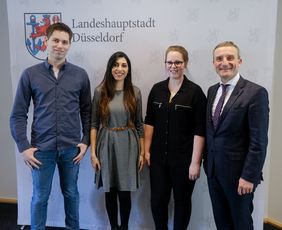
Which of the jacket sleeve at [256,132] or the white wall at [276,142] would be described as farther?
the white wall at [276,142]

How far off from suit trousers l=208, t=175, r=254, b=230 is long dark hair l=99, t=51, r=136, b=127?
0.75m

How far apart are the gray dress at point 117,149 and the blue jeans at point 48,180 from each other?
0.21 meters

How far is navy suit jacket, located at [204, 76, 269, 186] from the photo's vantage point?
5.46 feet

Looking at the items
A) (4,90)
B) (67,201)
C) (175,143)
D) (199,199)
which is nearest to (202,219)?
(199,199)

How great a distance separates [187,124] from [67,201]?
1064 mm

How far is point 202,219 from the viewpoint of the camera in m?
2.55

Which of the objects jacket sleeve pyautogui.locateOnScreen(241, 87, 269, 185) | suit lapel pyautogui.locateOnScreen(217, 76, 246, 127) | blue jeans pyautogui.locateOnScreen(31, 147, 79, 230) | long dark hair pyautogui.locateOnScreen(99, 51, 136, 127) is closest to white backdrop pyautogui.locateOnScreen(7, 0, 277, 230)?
long dark hair pyautogui.locateOnScreen(99, 51, 136, 127)

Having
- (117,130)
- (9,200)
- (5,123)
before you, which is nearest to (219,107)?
(117,130)

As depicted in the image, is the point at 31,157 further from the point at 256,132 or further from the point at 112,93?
the point at 256,132

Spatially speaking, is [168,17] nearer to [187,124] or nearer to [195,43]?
[195,43]

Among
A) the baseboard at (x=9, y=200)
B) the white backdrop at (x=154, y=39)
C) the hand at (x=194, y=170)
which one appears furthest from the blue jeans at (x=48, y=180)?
the baseboard at (x=9, y=200)

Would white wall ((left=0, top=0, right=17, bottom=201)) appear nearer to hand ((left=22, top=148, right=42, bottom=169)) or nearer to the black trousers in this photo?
hand ((left=22, top=148, right=42, bottom=169))

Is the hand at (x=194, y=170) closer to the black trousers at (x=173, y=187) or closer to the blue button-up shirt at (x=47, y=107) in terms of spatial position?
the black trousers at (x=173, y=187)

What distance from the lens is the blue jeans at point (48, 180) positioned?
2086mm
